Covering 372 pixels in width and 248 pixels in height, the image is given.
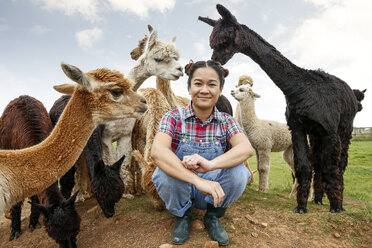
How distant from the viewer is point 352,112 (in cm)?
404

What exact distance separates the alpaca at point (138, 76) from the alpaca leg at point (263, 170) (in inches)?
124

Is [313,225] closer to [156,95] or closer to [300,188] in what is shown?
[300,188]

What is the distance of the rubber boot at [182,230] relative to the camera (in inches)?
103

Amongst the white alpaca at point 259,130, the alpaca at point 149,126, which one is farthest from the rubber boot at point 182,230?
the white alpaca at point 259,130

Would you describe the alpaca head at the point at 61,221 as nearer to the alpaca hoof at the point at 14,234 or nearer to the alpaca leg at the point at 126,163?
the alpaca hoof at the point at 14,234

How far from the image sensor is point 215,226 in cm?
272

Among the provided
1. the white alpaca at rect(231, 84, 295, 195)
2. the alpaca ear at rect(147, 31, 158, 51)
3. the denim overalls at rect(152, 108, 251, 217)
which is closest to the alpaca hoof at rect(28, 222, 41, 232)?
the denim overalls at rect(152, 108, 251, 217)

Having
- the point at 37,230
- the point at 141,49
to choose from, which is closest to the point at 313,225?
the point at 37,230

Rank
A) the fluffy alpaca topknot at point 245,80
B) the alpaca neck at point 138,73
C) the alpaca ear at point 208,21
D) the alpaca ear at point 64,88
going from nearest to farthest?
1. the alpaca ear at point 64,88
2. the alpaca ear at point 208,21
3. the alpaca neck at point 138,73
4. the fluffy alpaca topknot at point 245,80

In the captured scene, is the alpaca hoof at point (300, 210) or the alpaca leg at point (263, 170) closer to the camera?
the alpaca hoof at point (300, 210)

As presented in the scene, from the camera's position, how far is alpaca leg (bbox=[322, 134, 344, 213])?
11.8 ft

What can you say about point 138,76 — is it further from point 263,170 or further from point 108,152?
point 263,170

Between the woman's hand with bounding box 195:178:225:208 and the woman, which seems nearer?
the woman's hand with bounding box 195:178:225:208

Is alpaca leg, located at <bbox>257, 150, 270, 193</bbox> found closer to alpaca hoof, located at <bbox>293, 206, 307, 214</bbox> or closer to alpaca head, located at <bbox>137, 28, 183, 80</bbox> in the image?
alpaca hoof, located at <bbox>293, 206, 307, 214</bbox>
